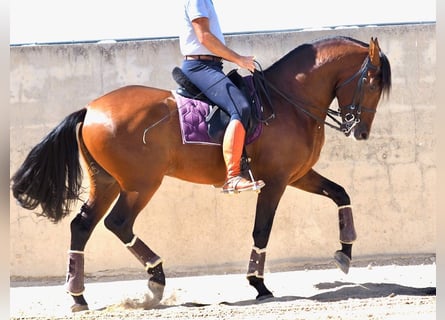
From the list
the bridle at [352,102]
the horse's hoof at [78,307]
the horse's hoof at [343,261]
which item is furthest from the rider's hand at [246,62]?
the horse's hoof at [78,307]

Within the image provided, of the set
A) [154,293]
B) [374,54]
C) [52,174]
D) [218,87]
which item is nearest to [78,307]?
[154,293]

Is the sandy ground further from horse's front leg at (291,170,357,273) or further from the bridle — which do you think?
the bridle

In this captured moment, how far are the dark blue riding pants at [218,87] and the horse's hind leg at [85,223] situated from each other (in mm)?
1326

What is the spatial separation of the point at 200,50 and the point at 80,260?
7.67ft

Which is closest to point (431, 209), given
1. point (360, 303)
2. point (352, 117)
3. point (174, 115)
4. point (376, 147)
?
point (376, 147)

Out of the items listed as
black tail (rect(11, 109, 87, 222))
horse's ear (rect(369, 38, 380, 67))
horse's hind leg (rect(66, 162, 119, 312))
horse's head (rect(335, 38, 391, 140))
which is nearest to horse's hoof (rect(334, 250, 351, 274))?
horse's head (rect(335, 38, 391, 140))

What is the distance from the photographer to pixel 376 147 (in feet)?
30.6

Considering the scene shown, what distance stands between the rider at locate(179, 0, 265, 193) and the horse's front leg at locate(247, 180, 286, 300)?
14.2 inches

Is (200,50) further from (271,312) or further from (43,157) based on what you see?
(271,312)

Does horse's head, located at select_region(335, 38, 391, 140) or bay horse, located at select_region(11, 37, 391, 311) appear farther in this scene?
horse's head, located at select_region(335, 38, 391, 140)

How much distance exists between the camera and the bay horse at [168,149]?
24.2 feet

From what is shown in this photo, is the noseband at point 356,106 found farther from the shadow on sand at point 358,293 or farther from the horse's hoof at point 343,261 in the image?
the shadow on sand at point 358,293

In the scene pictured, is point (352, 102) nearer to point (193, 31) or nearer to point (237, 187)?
point (237, 187)

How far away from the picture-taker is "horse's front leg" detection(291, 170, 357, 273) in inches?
305
